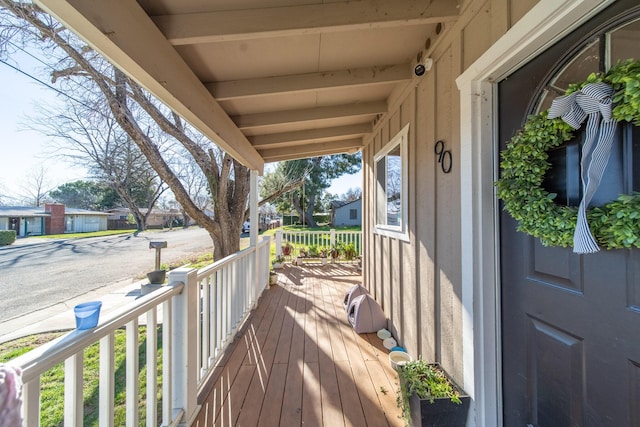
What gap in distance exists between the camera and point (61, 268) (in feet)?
27.1

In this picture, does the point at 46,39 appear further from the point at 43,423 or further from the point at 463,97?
the point at 463,97

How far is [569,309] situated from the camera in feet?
3.31

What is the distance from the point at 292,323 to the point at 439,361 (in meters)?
1.80

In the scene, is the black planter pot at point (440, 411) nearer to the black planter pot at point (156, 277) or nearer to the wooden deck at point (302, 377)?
the wooden deck at point (302, 377)

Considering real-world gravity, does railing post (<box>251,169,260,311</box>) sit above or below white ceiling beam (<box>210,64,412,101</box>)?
below

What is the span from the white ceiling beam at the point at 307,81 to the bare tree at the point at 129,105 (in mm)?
2266

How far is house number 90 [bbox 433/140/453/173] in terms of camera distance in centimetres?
166

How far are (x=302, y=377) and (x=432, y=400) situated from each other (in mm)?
1065

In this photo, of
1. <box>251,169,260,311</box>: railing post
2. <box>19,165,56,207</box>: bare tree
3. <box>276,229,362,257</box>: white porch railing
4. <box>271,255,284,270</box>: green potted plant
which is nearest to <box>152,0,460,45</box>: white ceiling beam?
<box>251,169,260,311</box>: railing post

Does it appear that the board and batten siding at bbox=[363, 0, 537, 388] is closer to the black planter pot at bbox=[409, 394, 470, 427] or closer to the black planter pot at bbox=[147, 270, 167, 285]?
the black planter pot at bbox=[409, 394, 470, 427]

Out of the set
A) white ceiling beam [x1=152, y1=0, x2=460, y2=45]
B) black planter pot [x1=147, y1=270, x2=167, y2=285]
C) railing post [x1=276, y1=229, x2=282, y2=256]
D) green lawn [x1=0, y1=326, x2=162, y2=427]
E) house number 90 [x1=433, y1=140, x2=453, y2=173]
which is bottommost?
green lawn [x1=0, y1=326, x2=162, y2=427]

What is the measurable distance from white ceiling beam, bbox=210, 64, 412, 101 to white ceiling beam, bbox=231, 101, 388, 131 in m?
0.72

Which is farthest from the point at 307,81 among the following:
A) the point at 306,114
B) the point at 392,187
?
the point at 392,187

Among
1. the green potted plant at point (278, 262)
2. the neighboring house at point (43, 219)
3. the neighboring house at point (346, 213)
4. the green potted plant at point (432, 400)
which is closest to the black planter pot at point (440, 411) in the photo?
the green potted plant at point (432, 400)
